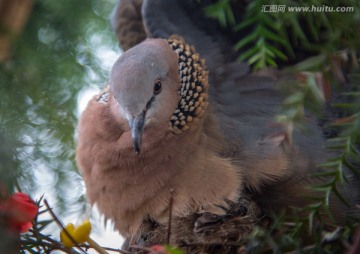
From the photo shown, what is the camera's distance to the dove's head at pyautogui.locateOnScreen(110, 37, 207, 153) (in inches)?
67.8

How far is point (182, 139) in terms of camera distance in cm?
188

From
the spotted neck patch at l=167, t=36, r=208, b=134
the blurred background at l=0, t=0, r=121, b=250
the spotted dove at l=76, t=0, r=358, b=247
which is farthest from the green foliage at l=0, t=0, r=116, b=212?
the spotted neck patch at l=167, t=36, r=208, b=134

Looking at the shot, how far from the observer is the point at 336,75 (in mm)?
846

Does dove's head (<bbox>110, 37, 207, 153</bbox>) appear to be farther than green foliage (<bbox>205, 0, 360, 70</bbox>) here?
Yes

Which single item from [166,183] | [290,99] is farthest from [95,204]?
[290,99]

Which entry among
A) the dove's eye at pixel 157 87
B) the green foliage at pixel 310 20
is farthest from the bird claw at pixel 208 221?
the green foliage at pixel 310 20

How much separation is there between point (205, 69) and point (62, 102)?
0.67 m

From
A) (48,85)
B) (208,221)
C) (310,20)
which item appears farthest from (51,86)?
(208,221)

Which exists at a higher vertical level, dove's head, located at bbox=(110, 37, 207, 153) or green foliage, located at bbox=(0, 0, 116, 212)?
green foliage, located at bbox=(0, 0, 116, 212)

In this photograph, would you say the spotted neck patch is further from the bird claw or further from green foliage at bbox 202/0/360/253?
green foliage at bbox 202/0/360/253

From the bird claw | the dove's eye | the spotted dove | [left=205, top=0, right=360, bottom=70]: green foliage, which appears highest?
[left=205, top=0, right=360, bottom=70]: green foliage

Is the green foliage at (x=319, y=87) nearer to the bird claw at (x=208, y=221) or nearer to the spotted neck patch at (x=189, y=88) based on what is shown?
the bird claw at (x=208, y=221)

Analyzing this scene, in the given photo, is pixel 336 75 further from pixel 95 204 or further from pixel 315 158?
pixel 95 204

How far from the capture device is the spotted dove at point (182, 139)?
1.77 m
